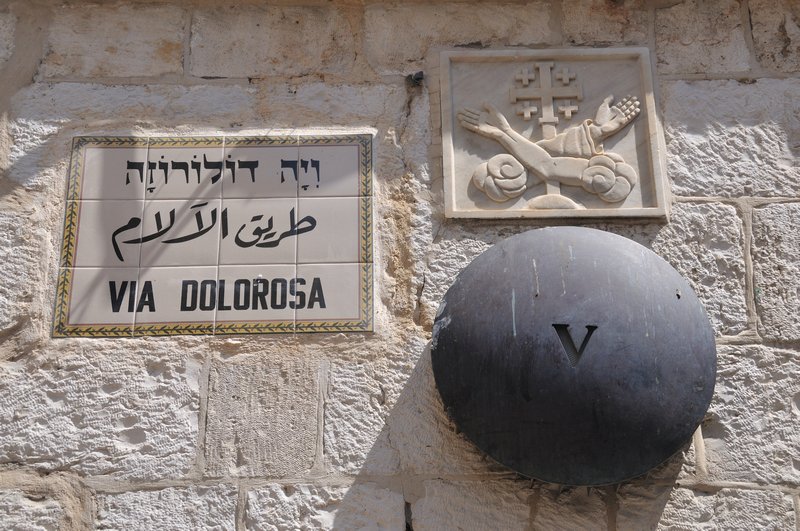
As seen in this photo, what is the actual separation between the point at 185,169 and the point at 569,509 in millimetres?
1370

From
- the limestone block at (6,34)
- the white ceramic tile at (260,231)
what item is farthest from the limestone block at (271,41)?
the limestone block at (6,34)

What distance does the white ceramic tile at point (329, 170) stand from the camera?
2.52m

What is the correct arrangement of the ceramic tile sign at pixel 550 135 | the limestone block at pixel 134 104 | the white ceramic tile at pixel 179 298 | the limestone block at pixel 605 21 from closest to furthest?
1. the white ceramic tile at pixel 179 298
2. the ceramic tile sign at pixel 550 135
3. the limestone block at pixel 134 104
4. the limestone block at pixel 605 21

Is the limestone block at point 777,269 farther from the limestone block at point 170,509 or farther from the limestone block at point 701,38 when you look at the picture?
the limestone block at point 170,509

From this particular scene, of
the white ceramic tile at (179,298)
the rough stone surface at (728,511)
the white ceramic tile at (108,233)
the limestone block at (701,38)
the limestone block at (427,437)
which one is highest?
the limestone block at (701,38)

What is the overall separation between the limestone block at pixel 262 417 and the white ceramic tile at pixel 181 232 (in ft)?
1.03

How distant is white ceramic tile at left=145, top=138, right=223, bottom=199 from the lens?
8.24ft

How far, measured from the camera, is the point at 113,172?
8.33 ft

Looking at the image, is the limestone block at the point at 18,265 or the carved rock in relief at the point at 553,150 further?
the carved rock in relief at the point at 553,150

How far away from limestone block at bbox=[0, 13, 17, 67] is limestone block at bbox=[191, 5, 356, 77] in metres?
0.54

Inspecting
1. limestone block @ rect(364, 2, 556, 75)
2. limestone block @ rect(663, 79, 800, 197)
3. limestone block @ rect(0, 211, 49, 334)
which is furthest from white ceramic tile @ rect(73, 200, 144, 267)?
limestone block @ rect(663, 79, 800, 197)

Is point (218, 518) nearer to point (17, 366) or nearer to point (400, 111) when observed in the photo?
point (17, 366)

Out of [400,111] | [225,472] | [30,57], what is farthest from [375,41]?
[225,472]

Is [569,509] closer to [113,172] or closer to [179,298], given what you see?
[179,298]
